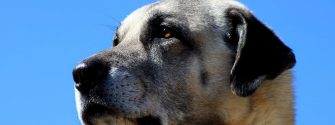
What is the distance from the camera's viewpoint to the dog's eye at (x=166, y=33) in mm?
5645

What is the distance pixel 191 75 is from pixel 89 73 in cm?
87

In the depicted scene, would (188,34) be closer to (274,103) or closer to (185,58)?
(185,58)

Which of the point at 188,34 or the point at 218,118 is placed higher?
the point at 188,34

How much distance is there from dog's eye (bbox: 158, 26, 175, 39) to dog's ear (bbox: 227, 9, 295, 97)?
1.93 ft

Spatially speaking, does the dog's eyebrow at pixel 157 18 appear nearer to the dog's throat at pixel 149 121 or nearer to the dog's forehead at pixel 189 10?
the dog's forehead at pixel 189 10

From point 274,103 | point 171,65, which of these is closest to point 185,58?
point 171,65

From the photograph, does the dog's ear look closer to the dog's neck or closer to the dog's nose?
the dog's neck

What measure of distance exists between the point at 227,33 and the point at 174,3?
611 millimetres

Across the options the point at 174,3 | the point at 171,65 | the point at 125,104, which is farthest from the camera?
the point at 174,3

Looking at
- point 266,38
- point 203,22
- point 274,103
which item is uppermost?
point 203,22

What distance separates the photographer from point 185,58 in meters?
5.45

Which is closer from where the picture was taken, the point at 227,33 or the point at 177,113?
the point at 177,113

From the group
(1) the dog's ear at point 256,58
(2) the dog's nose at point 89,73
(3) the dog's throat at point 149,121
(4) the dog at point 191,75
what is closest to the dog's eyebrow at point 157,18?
(4) the dog at point 191,75

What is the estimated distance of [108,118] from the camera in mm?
5121
